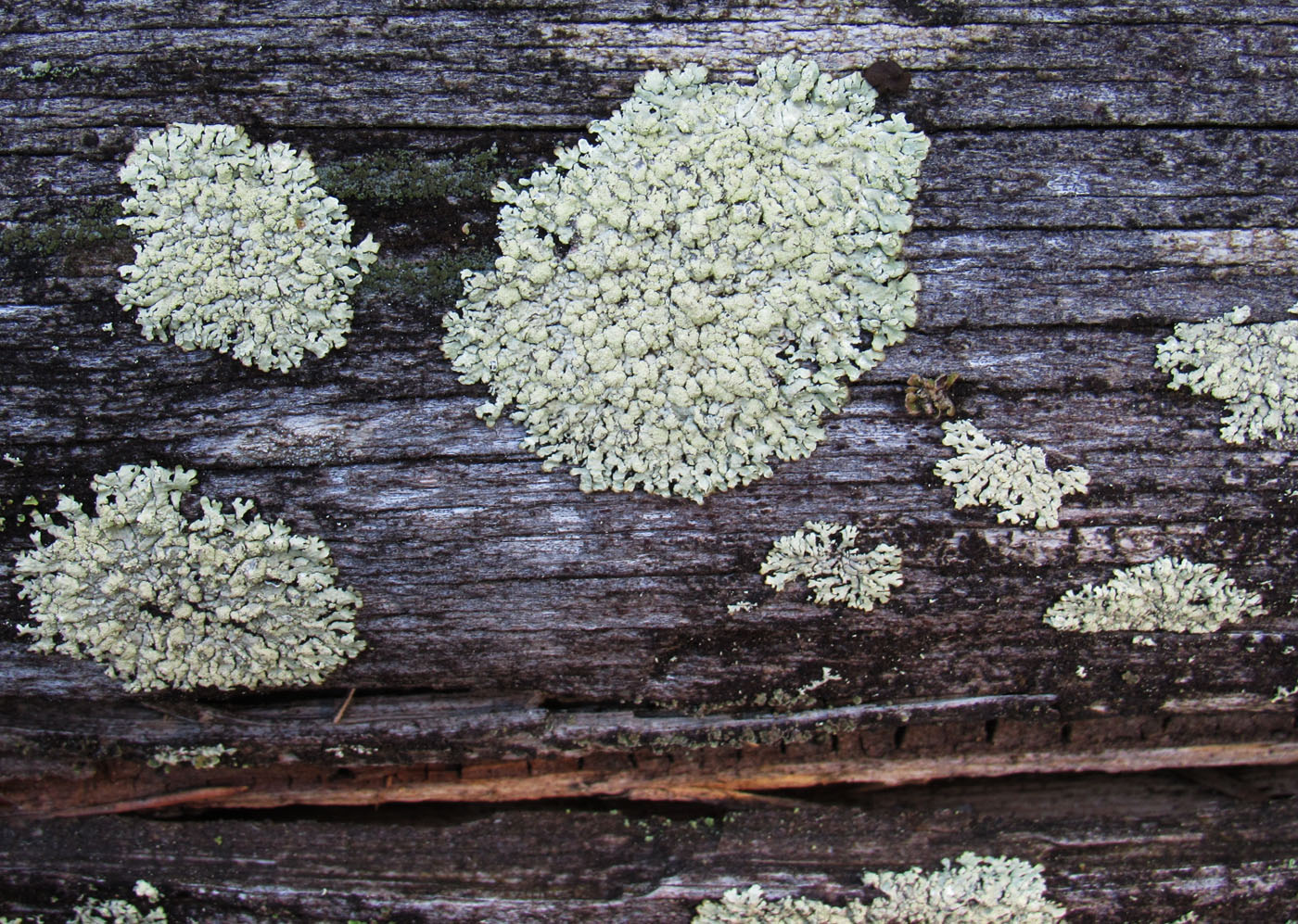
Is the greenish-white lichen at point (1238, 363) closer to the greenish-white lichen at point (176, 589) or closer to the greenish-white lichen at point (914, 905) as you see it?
the greenish-white lichen at point (914, 905)

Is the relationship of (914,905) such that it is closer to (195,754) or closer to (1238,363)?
(1238,363)

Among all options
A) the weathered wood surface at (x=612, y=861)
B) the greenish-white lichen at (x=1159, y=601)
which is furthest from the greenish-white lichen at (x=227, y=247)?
the greenish-white lichen at (x=1159, y=601)

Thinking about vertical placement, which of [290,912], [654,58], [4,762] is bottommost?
[290,912]

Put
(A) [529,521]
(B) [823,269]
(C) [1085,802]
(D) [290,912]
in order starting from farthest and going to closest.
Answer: (C) [1085,802] → (D) [290,912] → (A) [529,521] → (B) [823,269]

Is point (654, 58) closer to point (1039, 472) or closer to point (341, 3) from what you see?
point (341, 3)

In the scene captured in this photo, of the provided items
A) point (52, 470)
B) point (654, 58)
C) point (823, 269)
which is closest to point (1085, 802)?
point (823, 269)
